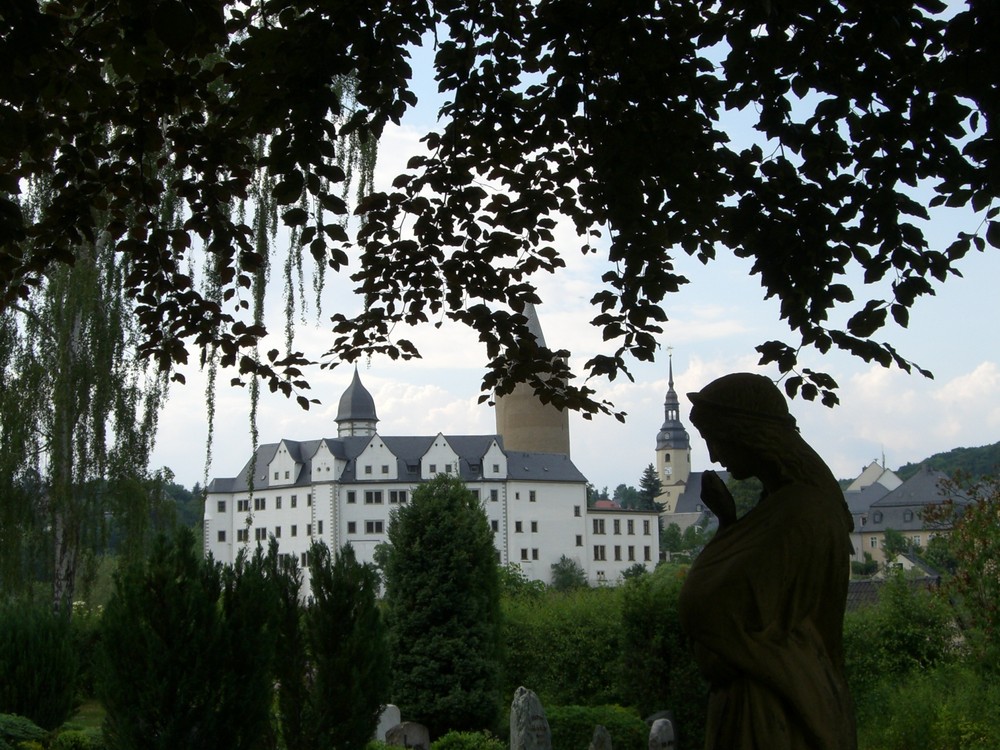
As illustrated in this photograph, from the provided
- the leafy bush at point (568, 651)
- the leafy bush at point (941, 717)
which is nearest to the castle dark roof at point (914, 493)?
the leafy bush at point (568, 651)

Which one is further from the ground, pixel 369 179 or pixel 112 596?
pixel 369 179

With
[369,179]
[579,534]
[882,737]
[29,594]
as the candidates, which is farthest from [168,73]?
[579,534]

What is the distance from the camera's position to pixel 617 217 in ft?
23.7

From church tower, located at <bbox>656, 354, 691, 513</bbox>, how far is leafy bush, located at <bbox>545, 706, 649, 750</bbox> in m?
129

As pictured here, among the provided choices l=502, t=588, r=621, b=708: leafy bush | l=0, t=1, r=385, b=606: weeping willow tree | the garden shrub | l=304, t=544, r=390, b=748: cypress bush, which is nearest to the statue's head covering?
l=0, t=1, r=385, b=606: weeping willow tree

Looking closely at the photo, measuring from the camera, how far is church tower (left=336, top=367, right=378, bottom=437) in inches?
3526

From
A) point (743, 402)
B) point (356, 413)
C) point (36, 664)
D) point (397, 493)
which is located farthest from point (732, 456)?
point (356, 413)

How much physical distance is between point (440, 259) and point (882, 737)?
949cm

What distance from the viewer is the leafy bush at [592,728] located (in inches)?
595

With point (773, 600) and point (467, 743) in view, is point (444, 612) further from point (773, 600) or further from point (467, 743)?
point (773, 600)

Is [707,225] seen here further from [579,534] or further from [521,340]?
[579,534]

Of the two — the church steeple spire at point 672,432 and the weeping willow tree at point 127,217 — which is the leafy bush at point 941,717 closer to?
the weeping willow tree at point 127,217

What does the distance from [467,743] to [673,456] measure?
132975 millimetres

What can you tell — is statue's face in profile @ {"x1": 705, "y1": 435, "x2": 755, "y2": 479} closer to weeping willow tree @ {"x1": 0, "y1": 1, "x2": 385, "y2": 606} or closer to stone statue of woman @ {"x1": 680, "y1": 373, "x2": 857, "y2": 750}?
stone statue of woman @ {"x1": 680, "y1": 373, "x2": 857, "y2": 750}
